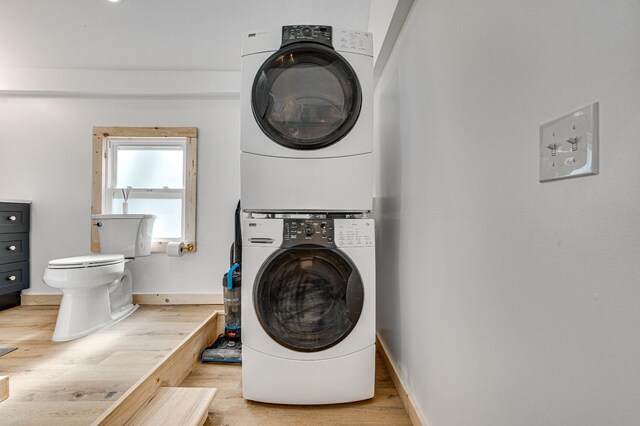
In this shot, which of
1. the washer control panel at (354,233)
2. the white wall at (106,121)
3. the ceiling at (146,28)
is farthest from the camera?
the white wall at (106,121)

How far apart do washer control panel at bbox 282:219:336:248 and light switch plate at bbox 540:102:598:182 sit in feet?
3.27

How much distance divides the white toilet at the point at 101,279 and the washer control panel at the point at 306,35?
6.23ft

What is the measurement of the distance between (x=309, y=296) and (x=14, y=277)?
9.47 ft

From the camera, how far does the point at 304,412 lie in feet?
4.99

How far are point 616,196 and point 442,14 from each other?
965mm

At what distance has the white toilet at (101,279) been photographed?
2094mm

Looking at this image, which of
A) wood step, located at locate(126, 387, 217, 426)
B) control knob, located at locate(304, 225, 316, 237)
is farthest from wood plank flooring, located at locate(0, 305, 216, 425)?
control knob, located at locate(304, 225, 316, 237)

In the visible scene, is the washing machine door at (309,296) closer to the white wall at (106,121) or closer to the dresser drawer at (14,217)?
the white wall at (106,121)

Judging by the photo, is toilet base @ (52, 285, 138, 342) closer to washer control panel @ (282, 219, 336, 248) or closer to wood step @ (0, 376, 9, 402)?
wood step @ (0, 376, 9, 402)

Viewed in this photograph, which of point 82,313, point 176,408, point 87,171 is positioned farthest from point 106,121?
→ point 176,408

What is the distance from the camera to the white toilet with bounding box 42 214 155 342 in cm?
209

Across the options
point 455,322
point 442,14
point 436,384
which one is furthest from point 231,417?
point 442,14

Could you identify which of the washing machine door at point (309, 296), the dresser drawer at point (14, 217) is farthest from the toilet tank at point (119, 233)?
the washing machine door at point (309, 296)

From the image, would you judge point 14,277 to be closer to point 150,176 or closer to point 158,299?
point 158,299
